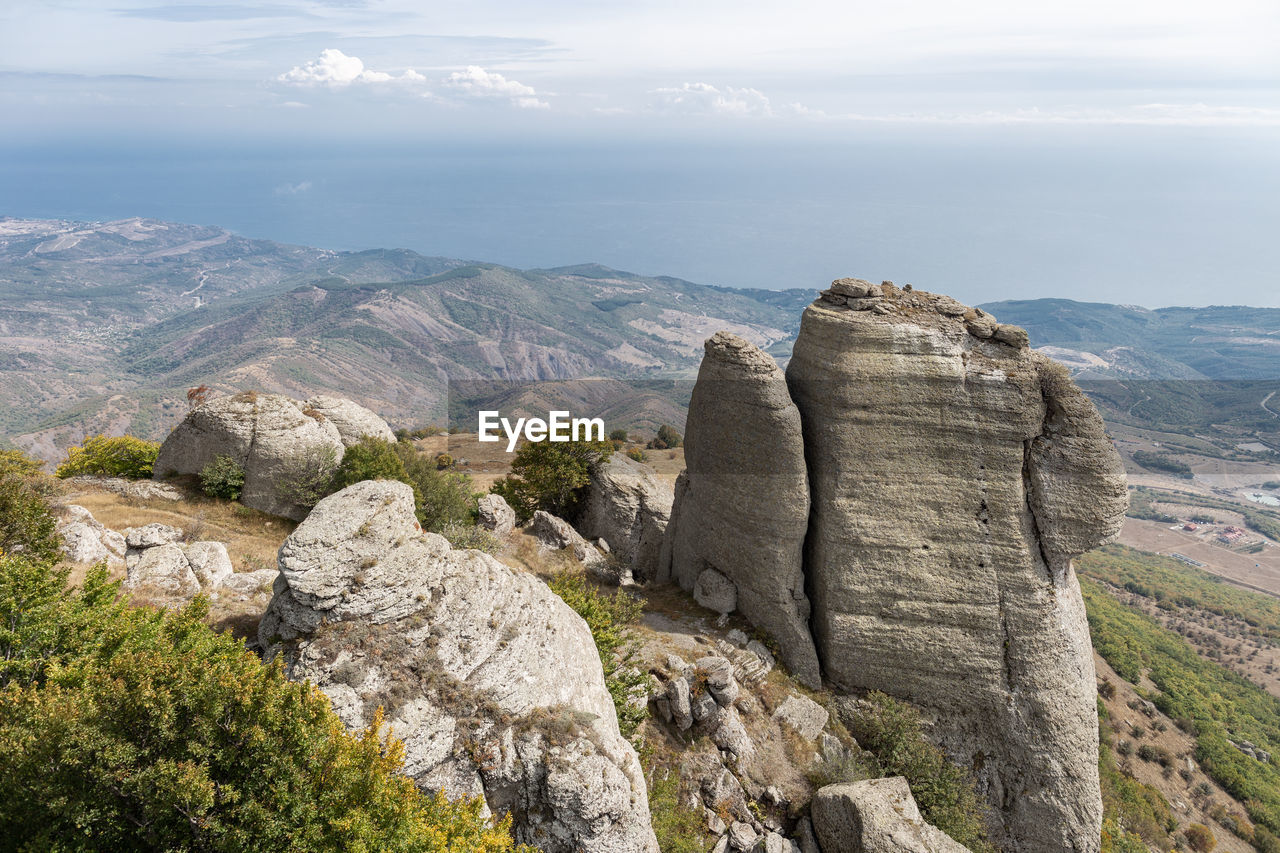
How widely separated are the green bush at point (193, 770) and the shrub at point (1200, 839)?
42004mm

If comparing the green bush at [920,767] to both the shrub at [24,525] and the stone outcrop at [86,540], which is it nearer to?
the shrub at [24,525]

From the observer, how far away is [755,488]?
87.2ft

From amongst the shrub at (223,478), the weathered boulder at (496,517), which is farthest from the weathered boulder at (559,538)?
the shrub at (223,478)

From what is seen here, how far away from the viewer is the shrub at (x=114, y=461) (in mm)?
43375

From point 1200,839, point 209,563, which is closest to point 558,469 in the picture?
point 209,563

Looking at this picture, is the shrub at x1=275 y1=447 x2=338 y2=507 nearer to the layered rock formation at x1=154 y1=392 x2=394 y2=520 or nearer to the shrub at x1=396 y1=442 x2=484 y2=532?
the layered rock formation at x1=154 y1=392 x2=394 y2=520

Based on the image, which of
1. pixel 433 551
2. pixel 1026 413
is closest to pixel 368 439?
pixel 433 551

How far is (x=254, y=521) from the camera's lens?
38.0m

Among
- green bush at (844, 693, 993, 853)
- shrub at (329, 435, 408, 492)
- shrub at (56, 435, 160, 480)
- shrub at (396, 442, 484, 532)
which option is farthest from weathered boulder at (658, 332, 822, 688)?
shrub at (56, 435, 160, 480)

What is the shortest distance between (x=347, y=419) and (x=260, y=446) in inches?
233

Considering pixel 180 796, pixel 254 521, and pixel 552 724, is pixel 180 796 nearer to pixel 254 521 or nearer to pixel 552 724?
pixel 552 724

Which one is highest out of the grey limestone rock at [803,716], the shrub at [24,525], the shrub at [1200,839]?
the shrub at [24,525]

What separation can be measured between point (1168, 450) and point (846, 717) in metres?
227

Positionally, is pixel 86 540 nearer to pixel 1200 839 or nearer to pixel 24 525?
pixel 24 525
